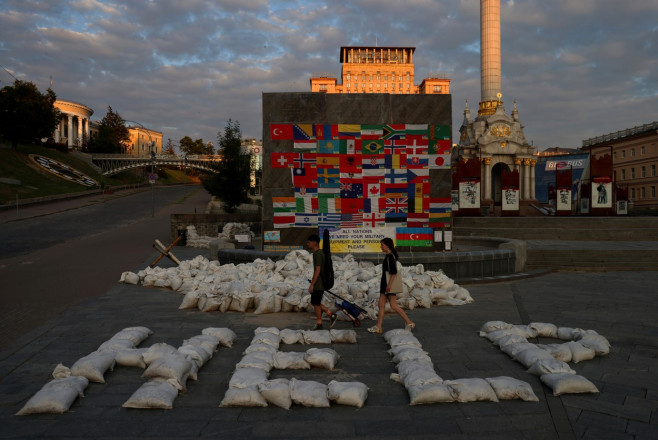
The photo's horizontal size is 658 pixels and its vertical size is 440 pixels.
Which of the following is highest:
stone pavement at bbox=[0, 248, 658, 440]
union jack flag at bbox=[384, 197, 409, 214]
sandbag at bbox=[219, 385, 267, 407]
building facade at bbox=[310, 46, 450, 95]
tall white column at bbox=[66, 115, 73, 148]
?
building facade at bbox=[310, 46, 450, 95]

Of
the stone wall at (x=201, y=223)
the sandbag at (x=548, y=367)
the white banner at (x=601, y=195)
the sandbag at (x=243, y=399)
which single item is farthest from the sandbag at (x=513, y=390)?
the white banner at (x=601, y=195)

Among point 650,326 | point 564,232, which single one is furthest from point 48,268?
point 564,232

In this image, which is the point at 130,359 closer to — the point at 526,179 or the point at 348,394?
the point at 348,394

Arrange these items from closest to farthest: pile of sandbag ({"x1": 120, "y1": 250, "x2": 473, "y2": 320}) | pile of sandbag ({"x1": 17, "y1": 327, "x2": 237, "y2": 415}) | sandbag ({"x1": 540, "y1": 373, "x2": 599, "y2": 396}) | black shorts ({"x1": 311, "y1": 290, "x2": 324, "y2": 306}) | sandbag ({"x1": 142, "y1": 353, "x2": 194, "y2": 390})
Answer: pile of sandbag ({"x1": 17, "y1": 327, "x2": 237, "y2": 415}) → sandbag ({"x1": 540, "y1": 373, "x2": 599, "y2": 396}) → sandbag ({"x1": 142, "y1": 353, "x2": 194, "y2": 390}) → black shorts ({"x1": 311, "y1": 290, "x2": 324, "y2": 306}) → pile of sandbag ({"x1": 120, "y1": 250, "x2": 473, "y2": 320})

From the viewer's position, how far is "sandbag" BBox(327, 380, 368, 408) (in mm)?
5004

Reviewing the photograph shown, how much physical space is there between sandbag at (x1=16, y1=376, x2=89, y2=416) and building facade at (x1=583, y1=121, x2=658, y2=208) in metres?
61.4

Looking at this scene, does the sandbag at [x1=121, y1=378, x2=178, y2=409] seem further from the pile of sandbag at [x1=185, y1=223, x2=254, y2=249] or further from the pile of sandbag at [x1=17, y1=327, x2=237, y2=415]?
the pile of sandbag at [x1=185, y1=223, x2=254, y2=249]

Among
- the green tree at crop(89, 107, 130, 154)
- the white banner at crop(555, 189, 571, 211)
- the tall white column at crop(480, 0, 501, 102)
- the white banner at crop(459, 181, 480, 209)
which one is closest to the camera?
the white banner at crop(459, 181, 480, 209)

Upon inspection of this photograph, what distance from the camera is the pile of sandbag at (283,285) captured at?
9.62m

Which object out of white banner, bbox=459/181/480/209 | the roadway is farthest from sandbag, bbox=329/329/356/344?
white banner, bbox=459/181/480/209

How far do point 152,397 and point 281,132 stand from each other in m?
10.9

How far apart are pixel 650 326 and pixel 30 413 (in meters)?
9.39

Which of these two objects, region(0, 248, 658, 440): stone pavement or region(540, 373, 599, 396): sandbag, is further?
region(540, 373, 599, 396): sandbag

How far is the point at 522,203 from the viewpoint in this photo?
1820 inches
